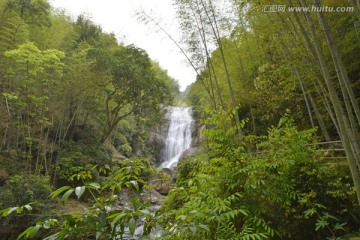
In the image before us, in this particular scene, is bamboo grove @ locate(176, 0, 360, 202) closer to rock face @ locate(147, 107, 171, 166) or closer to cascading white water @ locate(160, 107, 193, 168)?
cascading white water @ locate(160, 107, 193, 168)

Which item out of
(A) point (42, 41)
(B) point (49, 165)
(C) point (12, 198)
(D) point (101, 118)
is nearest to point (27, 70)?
(A) point (42, 41)

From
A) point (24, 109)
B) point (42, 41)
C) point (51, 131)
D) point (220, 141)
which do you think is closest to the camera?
point (220, 141)

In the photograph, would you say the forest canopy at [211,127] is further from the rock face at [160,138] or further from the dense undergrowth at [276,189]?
the rock face at [160,138]

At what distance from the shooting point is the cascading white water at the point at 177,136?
17469mm

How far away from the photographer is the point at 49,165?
30.1 feet

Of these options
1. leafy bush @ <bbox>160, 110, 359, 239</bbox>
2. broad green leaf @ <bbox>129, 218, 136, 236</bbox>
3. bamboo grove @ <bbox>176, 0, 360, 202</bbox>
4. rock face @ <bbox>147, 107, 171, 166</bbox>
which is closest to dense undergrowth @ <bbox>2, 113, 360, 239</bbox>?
leafy bush @ <bbox>160, 110, 359, 239</bbox>

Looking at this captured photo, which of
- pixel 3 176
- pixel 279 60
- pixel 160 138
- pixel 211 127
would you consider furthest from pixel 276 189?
pixel 160 138

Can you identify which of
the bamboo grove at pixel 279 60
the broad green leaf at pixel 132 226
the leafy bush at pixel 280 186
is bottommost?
the leafy bush at pixel 280 186

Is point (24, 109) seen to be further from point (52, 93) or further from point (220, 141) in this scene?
point (220, 141)

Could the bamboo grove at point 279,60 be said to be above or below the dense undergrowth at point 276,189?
above

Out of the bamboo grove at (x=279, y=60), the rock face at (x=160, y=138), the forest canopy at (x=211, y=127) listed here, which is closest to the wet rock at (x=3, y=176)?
the forest canopy at (x=211, y=127)

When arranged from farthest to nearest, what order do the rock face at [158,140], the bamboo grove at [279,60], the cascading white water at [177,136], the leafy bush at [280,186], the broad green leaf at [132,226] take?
the rock face at [158,140] < the cascading white water at [177,136] < the bamboo grove at [279,60] < the leafy bush at [280,186] < the broad green leaf at [132,226]

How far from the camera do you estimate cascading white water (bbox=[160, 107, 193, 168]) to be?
17469mm

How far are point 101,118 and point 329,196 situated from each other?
11.5 m
